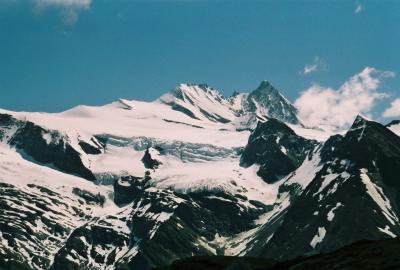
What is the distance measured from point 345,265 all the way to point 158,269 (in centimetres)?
5550

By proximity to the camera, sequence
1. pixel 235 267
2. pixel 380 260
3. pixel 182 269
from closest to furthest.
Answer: pixel 380 260
pixel 235 267
pixel 182 269

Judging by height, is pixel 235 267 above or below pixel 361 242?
below

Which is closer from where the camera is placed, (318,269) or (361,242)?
(318,269)

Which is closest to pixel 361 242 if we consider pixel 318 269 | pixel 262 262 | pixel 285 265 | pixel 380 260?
pixel 285 265

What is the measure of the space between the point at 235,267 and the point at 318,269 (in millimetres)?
13361

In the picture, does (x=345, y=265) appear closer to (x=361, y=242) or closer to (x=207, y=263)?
(x=361, y=242)

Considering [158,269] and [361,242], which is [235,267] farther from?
[158,269]

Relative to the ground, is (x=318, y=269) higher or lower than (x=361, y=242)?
lower

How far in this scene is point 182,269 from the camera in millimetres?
122188

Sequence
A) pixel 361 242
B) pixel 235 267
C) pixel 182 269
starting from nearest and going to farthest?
pixel 235 267
pixel 361 242
pixel 182 269

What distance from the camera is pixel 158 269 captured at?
13550 centimetres

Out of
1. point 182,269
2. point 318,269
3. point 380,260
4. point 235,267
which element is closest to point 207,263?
point 182,269

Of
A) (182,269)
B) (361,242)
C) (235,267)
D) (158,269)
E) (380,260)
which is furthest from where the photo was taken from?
(158,269)

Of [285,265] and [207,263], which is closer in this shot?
[285,265]
